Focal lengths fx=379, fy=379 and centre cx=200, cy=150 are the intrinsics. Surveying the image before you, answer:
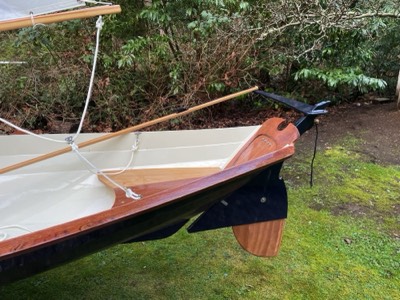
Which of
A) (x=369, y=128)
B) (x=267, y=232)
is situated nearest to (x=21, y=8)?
(x=267, y=232)

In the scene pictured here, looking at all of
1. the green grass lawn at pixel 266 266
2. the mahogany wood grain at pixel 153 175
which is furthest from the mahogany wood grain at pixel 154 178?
the green grass lawn at pixel 266 266

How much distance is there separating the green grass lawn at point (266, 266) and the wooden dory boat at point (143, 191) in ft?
1.10

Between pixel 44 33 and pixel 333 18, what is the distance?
10.1 ft

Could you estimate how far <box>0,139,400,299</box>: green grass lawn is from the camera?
2.00 m

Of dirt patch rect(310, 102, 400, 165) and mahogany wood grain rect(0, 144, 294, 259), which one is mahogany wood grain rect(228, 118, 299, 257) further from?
dirt patch rect(310, 102, 400, 165)

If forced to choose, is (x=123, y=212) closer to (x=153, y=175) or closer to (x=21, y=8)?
(x=153, y=175)

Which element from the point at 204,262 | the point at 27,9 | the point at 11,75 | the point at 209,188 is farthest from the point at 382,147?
the point at 11,75

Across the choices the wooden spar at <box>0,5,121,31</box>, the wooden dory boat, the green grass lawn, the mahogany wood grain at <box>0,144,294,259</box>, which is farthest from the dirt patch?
the wooden spar at <box>0,5,121,31</box>

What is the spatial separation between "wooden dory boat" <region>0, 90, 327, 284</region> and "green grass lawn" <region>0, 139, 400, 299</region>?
34 cm

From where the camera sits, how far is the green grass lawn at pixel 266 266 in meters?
2.00

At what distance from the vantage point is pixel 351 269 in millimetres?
2143

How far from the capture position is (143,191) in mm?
2064

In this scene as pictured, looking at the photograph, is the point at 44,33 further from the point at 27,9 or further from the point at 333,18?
the point at 333,18

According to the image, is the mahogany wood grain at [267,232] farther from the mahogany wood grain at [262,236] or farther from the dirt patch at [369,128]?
the dirt patch at [369,128]
